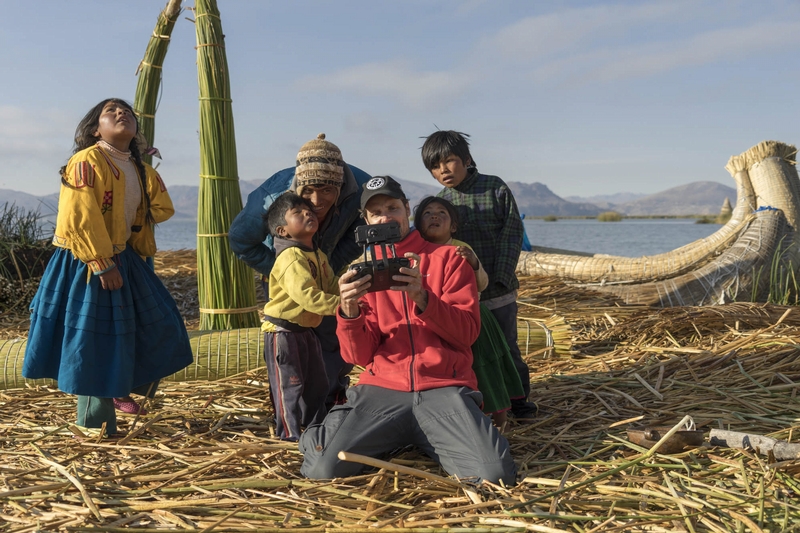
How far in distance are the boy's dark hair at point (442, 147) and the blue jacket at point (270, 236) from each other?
0.39 m

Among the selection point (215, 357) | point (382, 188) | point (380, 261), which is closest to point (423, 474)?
point (380, 261)

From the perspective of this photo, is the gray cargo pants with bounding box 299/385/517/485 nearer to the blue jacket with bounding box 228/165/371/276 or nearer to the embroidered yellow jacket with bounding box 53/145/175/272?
the blue jacket with bounding box 228/165/371/276

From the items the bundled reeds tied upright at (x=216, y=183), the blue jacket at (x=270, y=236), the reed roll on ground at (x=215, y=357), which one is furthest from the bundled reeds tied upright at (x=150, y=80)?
the blue jacket at (x=270, y=236)

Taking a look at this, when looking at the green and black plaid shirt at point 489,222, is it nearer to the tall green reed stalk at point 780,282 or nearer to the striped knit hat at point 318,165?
the striped knit hat at point 318,165

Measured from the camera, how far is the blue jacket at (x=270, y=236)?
3.44 metres

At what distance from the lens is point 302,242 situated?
10.4 ft

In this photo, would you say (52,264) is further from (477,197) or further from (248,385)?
(477,197)

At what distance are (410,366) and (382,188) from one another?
2.38 ft

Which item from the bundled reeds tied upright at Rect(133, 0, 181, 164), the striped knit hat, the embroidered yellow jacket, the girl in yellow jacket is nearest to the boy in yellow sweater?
the striped knit hat

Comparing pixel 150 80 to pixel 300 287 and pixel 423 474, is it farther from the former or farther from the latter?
pixel 423 474

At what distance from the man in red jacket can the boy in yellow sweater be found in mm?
310

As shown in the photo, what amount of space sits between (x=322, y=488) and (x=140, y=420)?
149cm

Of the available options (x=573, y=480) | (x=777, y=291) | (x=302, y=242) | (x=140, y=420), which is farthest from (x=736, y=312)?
(x=140, y=420)

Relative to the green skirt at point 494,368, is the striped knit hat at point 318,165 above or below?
above
